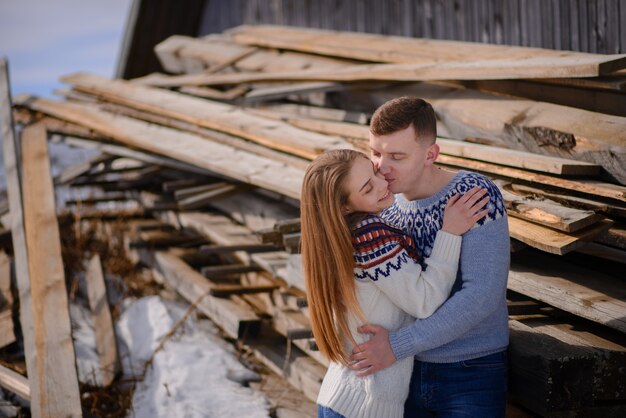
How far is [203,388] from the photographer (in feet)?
16.5

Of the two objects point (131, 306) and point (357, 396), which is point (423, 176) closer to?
point (357, 396)

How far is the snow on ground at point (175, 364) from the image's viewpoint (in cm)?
482

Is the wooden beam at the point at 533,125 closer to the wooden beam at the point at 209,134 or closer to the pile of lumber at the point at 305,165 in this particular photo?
the pile of lumber at the point at 305,165

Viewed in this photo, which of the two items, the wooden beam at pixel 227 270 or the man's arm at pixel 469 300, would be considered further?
the wooden beam at pixel 227 270

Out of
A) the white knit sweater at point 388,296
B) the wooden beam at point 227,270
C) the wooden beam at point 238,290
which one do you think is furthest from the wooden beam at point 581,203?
the wooden beam at point 227,270

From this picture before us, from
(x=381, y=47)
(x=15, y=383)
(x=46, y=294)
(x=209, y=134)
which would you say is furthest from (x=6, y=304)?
(x=381, y=47)

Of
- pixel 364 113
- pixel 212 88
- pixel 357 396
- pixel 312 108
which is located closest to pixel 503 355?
pixel 357 396

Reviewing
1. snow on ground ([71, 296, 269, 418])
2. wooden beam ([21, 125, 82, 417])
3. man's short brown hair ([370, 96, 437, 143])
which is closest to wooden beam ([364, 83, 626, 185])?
man's short brown hair ([370, 96, 437, 143])

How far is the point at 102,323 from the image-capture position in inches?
246

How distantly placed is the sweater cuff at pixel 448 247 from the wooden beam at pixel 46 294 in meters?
2.52

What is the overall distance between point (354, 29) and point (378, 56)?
2562 millimetres

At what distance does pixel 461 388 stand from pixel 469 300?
376 millimetres

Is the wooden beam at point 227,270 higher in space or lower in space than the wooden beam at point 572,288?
lower

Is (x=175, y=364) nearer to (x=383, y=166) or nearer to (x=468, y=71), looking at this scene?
(x=468, y=71)
